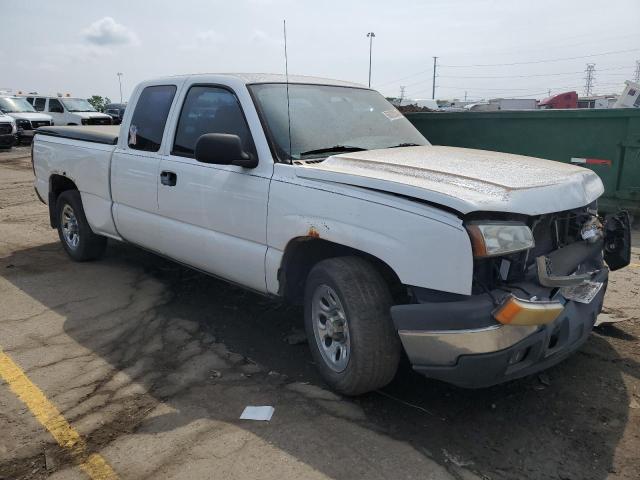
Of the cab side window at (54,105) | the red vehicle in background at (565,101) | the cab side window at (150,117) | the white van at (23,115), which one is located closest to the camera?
the cab side window at (150,117)

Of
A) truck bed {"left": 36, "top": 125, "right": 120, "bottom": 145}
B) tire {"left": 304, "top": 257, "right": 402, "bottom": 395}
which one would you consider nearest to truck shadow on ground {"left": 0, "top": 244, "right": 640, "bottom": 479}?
tire {"left": 304, "top": 257, "right": 402, "bottom": 395}

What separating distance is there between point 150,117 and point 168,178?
792mm

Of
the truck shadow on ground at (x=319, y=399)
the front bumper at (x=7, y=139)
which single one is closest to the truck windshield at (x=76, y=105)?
the front bumper at (x=7, y=139)

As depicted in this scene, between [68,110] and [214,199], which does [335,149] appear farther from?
[68,110]

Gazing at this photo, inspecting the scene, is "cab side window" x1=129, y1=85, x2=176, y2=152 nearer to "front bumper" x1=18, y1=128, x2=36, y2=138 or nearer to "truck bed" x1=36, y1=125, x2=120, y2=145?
"truck bed" x1=36, y1=125, x2=120, y2=145

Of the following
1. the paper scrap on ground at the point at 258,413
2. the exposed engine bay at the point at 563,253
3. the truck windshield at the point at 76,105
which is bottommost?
the paper scrap on ground at the point at 258,413

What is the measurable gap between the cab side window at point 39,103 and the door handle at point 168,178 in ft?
75.8

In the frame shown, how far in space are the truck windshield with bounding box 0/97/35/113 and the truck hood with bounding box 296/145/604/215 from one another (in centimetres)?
2322

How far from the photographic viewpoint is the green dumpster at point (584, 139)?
7780 millimetres

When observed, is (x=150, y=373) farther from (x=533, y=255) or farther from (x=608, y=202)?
(x=608, y=202)

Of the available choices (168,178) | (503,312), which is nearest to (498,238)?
(503,312)

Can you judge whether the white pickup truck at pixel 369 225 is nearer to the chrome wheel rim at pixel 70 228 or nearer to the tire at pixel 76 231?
the tire at pixel 76 231

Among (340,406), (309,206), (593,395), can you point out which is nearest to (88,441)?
(340,406)

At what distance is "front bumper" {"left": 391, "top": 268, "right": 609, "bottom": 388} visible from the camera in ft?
8.88
